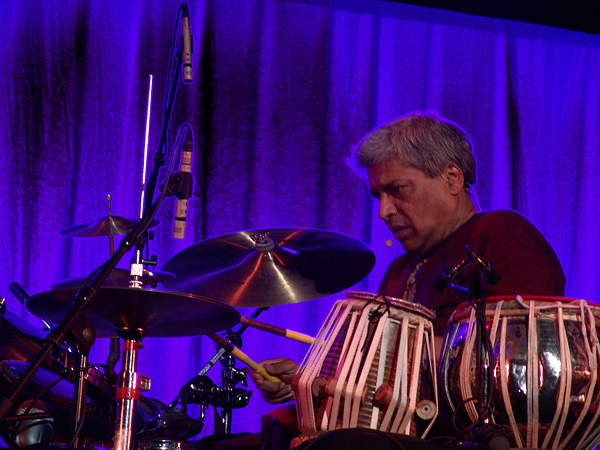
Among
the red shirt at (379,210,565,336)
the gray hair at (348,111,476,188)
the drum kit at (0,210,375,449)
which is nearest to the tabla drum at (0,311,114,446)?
the drum kit at (0,210,375,449)

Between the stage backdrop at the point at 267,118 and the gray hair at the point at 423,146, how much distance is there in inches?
62.2

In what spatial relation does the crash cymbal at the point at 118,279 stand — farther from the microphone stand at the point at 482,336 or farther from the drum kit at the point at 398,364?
the microphone stand at the point at 482,336

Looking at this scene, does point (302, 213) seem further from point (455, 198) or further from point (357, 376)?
point (357, 376)

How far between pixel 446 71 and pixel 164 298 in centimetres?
322

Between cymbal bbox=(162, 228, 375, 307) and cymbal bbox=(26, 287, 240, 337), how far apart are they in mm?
450

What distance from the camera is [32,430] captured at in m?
2.15

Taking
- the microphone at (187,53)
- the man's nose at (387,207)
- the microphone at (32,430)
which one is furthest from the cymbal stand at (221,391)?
the microphone at (187,53)

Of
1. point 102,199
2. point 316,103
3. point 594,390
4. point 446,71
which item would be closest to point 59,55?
point 102,199

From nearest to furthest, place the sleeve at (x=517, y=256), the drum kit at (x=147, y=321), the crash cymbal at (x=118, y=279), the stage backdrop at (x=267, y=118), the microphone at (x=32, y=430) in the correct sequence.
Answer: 1. the drum kit at (x=147, y=321)
2. the sleeve at (x=517, y=256)
3. the microphone at (x=32, y=430)
4. the crash cymbal at (x=118, y=279)
5. the stage backdrop at (x=267, y=118)

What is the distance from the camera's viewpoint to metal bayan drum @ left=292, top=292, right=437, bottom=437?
4.91 feet

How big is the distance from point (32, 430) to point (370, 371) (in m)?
1.15

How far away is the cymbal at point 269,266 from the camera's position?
2473mm

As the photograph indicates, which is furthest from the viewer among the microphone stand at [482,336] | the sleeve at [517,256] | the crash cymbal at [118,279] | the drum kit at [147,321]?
the crash cymbal at [118,279]

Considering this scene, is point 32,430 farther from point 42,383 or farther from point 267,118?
point 267,118
